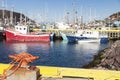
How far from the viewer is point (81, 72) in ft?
39.3

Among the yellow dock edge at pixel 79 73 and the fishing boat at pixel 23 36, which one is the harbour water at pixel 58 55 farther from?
the yellow dock edge at pixel 79 73

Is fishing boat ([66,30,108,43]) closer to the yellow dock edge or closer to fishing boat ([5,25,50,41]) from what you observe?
fishing boat ([5,25,50,41])

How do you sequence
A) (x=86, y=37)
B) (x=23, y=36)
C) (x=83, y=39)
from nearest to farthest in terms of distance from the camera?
(x=23, y=36), (x=83, y=39), (x=86, y=37)

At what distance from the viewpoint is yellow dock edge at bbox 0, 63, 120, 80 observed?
37.4 ft

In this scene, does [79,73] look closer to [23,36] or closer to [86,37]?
[23,36]

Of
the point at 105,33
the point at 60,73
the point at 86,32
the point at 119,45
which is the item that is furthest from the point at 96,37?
the point at 60,73

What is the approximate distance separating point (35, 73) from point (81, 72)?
88.8 inches

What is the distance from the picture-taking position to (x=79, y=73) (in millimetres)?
Answer: 12031

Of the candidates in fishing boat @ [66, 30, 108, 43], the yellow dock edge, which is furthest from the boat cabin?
the yellow dock edge

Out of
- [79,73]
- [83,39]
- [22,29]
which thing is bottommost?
[83,39]

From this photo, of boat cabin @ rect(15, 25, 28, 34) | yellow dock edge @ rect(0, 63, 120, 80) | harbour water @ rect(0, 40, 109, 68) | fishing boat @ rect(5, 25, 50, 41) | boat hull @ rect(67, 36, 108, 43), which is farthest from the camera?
boat cabin @ rect(15, 25, 28, 34)

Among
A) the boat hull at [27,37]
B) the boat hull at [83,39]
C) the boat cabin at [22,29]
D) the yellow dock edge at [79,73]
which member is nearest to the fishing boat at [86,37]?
the boat hull at [83,39]

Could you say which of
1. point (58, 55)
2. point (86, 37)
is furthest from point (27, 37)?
point (58, 55)

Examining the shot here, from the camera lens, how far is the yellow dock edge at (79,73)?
37.4 ft
